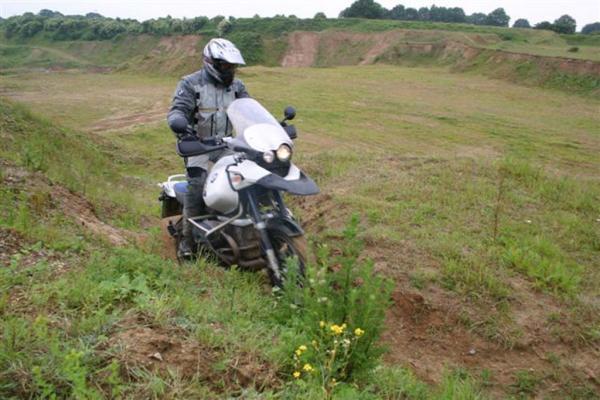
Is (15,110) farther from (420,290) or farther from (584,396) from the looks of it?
(584,396)

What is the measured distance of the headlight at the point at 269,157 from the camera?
14.4ft

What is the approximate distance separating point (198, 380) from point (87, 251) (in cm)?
205

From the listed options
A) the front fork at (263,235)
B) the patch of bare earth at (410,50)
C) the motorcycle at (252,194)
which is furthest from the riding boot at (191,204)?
the patch of bare earth at (410,50)

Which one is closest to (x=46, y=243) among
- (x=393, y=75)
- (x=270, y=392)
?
(x=270, y=392)

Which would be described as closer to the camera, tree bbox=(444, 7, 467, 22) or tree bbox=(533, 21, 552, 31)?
tree bbox=(533, 21, 552, 31)

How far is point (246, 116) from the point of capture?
15.7ft

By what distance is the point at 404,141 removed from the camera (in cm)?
1727

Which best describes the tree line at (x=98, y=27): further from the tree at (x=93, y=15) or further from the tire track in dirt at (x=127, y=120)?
the tree at (x=93, y=15)

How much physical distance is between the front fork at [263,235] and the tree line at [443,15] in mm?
70203

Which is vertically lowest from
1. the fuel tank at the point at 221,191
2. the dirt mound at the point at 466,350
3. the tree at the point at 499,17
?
the dirt mound at the point at 466,350

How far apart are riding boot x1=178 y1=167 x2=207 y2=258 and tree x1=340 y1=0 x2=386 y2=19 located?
253 feet

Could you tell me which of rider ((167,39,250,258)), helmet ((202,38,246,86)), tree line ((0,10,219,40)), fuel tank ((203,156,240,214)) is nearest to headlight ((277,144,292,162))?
fuel tank ((203,156,240,214))

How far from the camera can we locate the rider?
205 inches

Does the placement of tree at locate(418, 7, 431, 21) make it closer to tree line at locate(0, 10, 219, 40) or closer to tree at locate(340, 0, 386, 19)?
tree at locate(340, 0, 386, 19)
